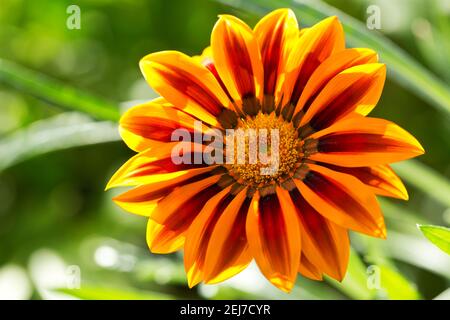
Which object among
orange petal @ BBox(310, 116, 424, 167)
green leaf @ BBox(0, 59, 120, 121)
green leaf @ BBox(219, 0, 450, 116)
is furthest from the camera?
green leaf @ BBox(0, 59, 120, 121)

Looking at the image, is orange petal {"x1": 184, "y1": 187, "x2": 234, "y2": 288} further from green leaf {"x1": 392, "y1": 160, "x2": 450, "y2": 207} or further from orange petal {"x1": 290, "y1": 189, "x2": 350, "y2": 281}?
green leaf {"x1": 392, "y1": 160, "x2": 450, "y2": 207}

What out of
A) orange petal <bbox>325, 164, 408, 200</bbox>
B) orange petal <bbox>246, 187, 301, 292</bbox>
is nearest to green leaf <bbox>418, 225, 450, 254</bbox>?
orange petal <bbox>325, 164, 408, 200</bbox>

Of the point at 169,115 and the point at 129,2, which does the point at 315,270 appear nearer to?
the point at 169,115

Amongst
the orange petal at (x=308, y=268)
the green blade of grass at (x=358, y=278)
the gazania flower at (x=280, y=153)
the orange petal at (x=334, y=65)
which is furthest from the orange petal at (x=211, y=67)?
the green blade of grass at (x=358, y=278)

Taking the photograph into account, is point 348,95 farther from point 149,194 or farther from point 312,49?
point 149,194

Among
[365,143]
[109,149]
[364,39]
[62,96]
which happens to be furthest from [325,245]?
[109,149]
